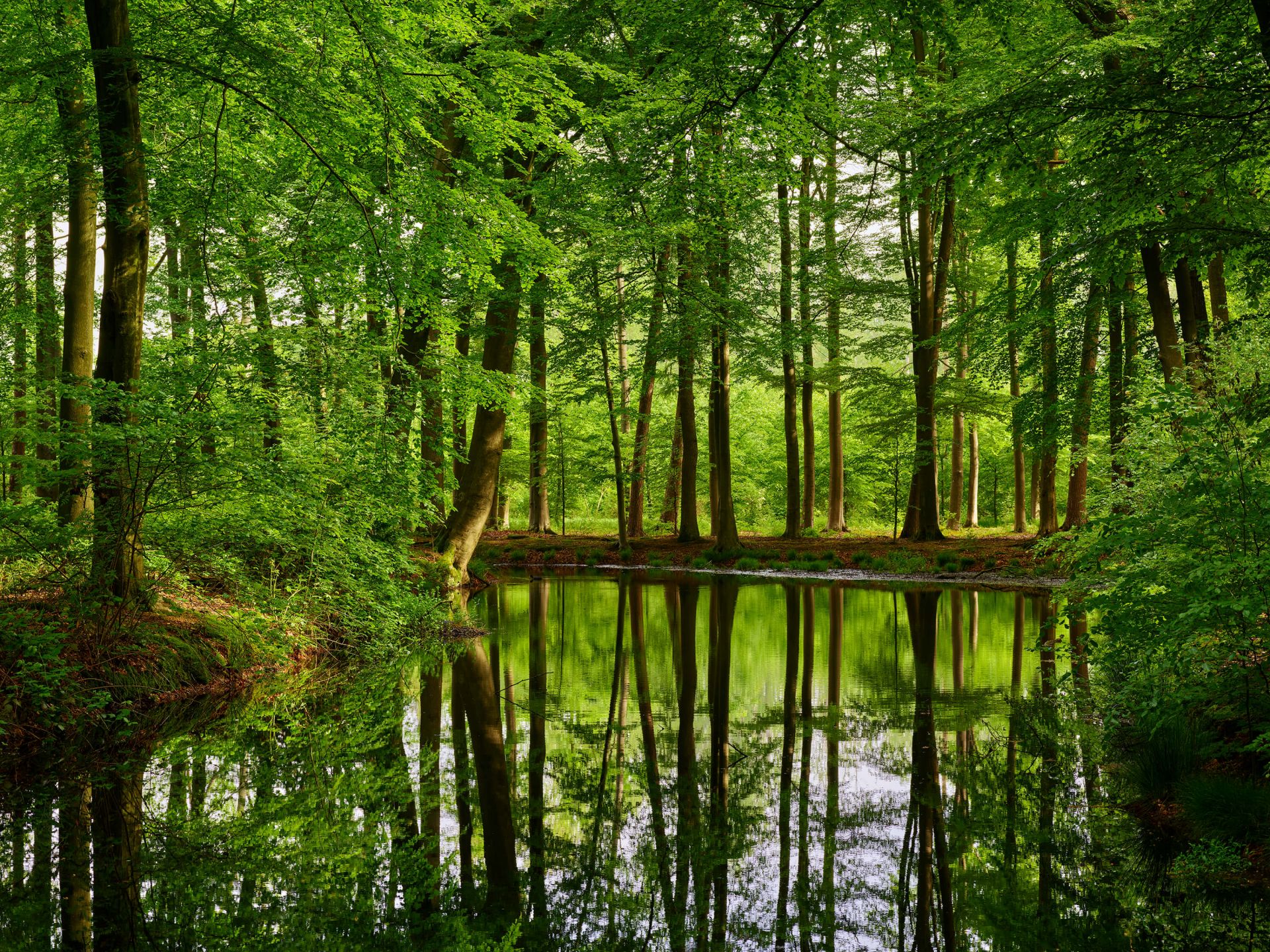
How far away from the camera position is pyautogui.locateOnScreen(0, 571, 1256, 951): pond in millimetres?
3816

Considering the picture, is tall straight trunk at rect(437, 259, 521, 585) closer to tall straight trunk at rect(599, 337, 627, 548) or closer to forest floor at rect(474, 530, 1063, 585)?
forest floor at rect(474, 530, 1063, 585)

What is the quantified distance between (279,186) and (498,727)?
663 centimetres

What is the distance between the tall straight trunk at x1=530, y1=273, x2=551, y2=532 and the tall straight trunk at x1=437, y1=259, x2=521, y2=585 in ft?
2.01

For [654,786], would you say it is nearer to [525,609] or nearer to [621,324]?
[525,609]

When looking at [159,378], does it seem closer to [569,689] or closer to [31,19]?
[569,689]

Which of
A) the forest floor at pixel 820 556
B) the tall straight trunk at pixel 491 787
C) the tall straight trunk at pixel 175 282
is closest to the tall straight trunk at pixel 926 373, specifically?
the forest floor at pixel 820 556

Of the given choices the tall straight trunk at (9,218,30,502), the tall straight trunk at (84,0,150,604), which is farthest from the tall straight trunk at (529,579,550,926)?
the tall straight trunk at (9,218,30,502)

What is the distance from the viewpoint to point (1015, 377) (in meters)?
23.5

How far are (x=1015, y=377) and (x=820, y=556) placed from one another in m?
7.44

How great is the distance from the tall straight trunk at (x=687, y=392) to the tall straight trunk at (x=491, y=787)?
449 inches

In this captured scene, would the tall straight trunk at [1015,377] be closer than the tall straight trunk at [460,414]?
No

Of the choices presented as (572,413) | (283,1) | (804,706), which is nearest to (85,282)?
(283,1)

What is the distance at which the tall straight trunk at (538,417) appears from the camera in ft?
64.3

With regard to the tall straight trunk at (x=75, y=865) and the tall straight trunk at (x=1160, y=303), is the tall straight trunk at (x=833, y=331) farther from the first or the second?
the tall straight trunk at (x=75, y=865)
